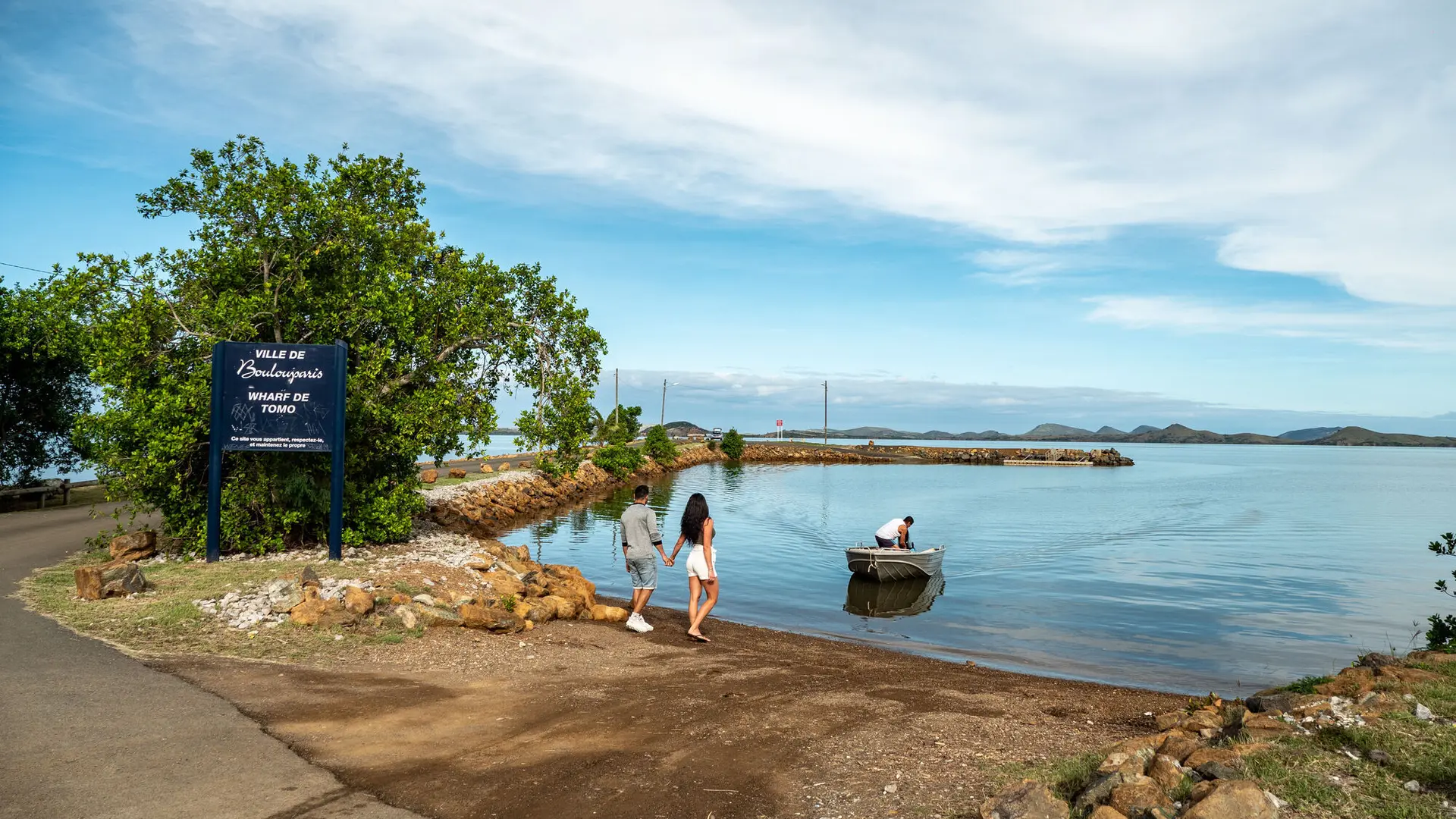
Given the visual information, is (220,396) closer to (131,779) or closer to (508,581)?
(508,581)

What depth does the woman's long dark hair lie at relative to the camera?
455 inches

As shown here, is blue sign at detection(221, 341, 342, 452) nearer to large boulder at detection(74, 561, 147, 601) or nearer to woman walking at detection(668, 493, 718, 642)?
large boulder at detection(74, 561, 147, 601)

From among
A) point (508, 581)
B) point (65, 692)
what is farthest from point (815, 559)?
point (65, 692)

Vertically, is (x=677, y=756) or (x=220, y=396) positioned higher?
(x=220, y=396)

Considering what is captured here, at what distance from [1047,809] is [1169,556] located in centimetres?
2678

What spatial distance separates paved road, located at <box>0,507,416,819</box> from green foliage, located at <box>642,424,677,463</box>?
57.3m

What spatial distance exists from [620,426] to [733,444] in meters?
29.4

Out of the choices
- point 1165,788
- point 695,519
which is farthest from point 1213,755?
point 695,519

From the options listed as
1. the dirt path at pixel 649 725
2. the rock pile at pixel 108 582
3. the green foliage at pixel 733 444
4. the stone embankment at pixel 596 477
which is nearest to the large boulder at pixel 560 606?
the dirt path at pixel 649 725

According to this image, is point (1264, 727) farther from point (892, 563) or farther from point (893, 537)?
point (893, 537)

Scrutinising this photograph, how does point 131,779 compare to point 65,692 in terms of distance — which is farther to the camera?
point 65,692

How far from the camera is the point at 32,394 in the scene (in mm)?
24688

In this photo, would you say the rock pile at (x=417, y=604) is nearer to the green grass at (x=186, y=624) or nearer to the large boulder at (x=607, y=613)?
the large boulder at (x=607, y=613)

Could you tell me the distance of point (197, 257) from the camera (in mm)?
15391
